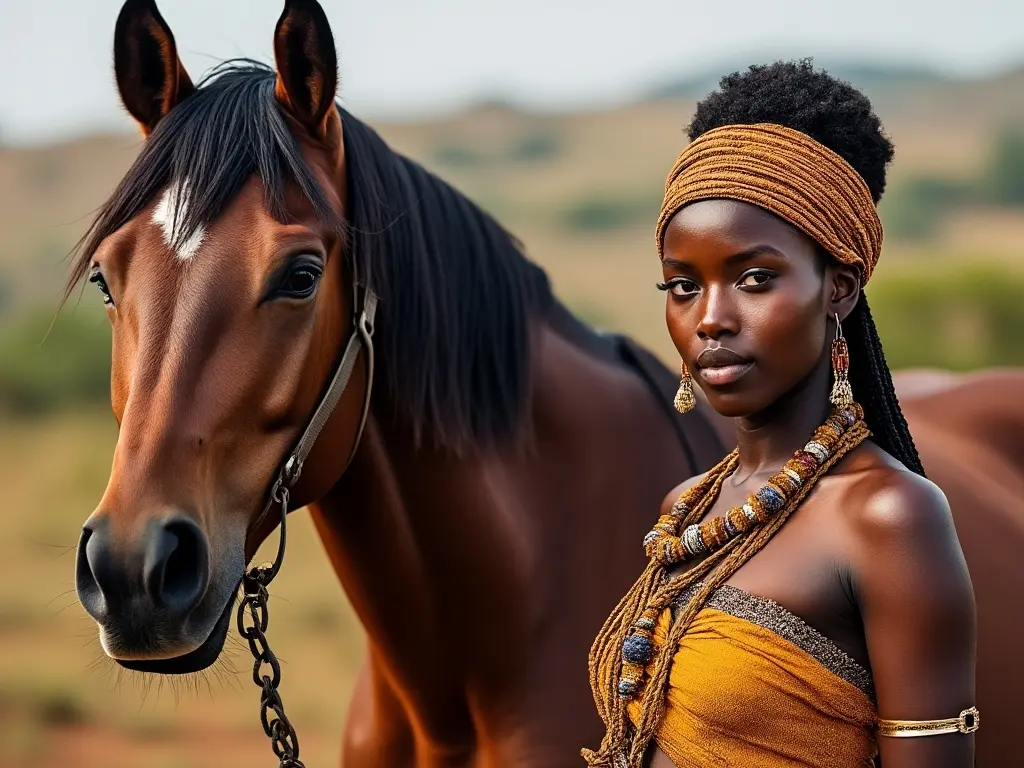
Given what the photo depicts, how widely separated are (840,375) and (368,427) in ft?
3.42

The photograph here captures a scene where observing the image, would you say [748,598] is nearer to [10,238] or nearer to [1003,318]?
[1003,318]

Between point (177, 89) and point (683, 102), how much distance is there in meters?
34.1

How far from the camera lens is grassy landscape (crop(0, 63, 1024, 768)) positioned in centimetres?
773

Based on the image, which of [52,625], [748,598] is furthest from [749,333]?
[52,625]

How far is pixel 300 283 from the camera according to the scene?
6.46 feet

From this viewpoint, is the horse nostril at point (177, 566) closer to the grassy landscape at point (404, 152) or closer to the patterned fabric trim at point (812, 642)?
the grassy landscape at point (404, 152)

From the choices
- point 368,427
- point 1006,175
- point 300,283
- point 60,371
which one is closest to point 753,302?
point 300,283

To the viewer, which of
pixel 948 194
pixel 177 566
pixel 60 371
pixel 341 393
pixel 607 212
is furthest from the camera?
pixel 607 212

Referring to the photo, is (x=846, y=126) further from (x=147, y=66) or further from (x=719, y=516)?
(x=147, y=66)

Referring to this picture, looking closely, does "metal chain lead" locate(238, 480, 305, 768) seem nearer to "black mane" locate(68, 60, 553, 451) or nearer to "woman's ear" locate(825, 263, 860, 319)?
"black mane" locate(68, 60, 553, 451)

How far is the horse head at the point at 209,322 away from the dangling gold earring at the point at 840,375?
93 cm

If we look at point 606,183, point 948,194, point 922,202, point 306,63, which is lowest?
point 306,63

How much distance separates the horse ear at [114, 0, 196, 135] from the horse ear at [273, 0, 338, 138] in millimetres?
202

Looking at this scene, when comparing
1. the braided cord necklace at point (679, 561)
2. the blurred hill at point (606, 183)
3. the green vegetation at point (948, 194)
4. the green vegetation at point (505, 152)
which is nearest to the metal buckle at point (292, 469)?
the braided cord necklace at point (679, 561)
